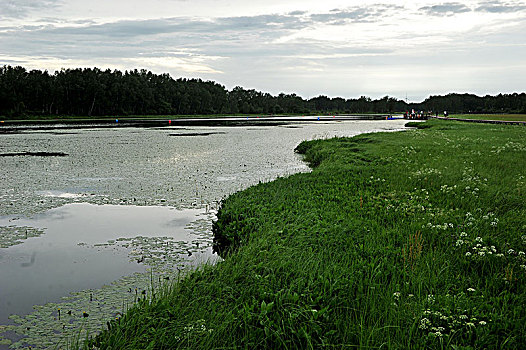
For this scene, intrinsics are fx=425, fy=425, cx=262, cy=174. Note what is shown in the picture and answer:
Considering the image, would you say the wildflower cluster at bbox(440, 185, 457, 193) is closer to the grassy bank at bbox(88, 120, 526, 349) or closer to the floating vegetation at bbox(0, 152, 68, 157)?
the grassy bank at bbox(88, 120, 526, 349)

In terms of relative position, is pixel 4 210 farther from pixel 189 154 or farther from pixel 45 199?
pixel 189 154

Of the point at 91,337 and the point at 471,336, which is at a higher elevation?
the point at 471,336

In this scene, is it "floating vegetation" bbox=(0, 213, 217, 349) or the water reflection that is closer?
"floating vegetation" bbox=(0, 213, 217, 349)

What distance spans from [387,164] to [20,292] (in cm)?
1729

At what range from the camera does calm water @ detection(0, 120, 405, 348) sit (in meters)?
9.68

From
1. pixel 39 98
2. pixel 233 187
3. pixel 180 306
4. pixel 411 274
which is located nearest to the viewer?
pixel 180 306

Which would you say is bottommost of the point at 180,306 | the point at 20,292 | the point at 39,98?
the point at 20,292

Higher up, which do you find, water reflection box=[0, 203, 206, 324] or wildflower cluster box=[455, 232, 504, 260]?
wildflower cluster box=[455, 232, 504, 260]

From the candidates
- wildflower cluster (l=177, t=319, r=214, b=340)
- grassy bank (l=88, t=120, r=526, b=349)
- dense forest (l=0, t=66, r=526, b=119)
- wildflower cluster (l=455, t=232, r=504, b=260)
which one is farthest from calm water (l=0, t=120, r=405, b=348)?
dense forest (l=0, t=66, r=526, b=119)

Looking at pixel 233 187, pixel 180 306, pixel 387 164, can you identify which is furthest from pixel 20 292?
pixel 387 164

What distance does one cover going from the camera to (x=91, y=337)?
21.6 ft

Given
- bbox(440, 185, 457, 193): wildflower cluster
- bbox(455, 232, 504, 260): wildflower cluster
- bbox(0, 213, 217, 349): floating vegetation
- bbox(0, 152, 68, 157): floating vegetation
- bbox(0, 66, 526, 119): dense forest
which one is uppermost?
bbox(0, 66, 526, 119): dense forest

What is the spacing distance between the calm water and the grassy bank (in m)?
2.17

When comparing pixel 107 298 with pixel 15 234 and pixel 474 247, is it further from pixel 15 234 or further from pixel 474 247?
pixel 474 247
